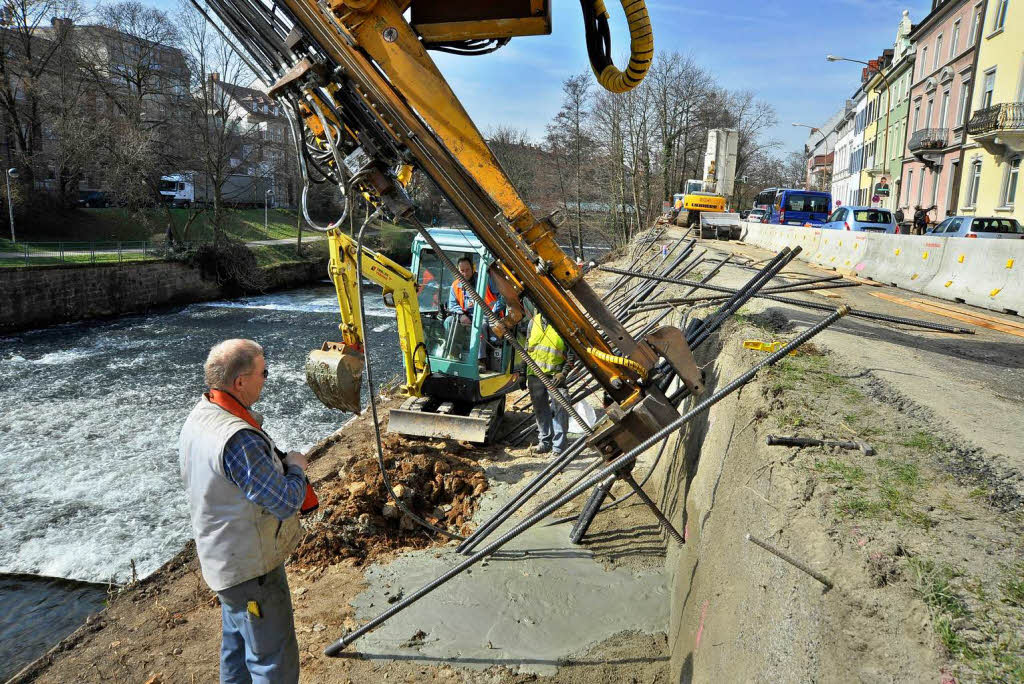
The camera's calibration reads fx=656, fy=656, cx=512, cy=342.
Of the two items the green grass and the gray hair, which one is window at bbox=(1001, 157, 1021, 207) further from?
the gray hair

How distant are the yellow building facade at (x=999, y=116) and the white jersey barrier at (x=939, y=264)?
13955mm

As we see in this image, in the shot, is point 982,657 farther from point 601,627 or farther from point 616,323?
point 616,323

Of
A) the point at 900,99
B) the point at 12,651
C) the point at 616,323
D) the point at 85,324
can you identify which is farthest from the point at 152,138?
the point at 900,99

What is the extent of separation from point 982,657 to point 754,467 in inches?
65.8

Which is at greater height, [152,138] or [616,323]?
[152,138]

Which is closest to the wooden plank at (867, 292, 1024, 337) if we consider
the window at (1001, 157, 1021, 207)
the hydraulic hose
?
the hydraulic hose

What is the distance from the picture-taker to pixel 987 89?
2589 cm

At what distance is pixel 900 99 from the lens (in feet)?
131

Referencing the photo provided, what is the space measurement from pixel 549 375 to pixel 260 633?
4.59 metres

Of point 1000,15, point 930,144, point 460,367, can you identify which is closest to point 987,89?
point 1000,15

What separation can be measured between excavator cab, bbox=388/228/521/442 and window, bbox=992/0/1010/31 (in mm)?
26463

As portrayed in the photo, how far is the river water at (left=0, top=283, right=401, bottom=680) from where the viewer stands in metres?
6.97

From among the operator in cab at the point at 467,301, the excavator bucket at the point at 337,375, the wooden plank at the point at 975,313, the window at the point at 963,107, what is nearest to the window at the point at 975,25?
the window at the point at 963,107

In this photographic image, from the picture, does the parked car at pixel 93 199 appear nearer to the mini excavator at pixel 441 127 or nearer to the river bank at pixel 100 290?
the river bank at pixel 100 290
